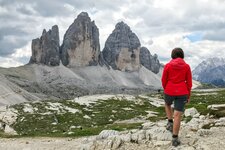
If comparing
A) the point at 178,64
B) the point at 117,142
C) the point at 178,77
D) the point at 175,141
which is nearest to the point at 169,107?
the point at 175,141

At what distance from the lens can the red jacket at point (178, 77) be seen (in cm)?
1661

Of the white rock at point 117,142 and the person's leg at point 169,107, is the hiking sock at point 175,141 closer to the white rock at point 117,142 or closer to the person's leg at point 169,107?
the person's leg at point 169,107

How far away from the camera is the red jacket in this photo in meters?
16.6

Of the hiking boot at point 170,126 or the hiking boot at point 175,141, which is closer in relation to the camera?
the hiking boot at point 175,141

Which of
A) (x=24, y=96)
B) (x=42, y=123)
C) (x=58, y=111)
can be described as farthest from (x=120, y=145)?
(x=24, y=96)

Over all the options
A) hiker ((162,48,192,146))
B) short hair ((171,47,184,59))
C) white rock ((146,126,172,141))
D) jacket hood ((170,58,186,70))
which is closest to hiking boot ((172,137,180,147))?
hiker ((162,48,192,146))

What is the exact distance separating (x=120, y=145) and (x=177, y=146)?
3319 mm

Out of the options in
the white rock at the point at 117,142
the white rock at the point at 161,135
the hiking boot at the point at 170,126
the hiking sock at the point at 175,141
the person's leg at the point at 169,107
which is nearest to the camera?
the hiking sock at the point at 175,141

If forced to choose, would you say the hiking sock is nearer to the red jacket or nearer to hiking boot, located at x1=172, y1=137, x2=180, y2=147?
hiking boot, located at x1=172, y1=137, x2=180, y2=147

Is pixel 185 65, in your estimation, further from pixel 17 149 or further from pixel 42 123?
pixel 42 123

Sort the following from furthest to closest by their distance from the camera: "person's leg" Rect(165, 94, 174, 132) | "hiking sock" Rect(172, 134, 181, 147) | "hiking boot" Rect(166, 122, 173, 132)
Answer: "hiking boot" Rect(166, 122, 173, 132), "person's leg" Rect(165, 94, 174, 132), "hiking sock" Rect(172, 134, 181, 147)

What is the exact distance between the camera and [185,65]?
54.6ft

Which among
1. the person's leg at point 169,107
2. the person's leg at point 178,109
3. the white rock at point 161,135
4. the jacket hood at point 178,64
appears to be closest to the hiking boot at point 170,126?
the person's leg at point 169,107

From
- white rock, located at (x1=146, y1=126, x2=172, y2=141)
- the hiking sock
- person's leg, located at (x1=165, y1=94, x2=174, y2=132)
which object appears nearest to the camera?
the hiking sock
